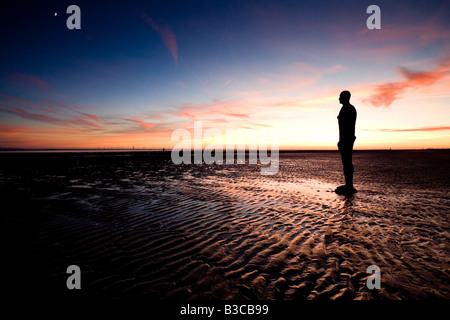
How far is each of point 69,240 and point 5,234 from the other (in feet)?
7.36

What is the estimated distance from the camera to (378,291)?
3494mm

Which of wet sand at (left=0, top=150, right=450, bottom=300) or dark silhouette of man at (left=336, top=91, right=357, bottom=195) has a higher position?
dark silhouette of man at (left=336, top=91, right=357, bottom=195)

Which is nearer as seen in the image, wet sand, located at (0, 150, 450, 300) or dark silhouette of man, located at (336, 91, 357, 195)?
wet sand, located at (0, 150, 450, 300)

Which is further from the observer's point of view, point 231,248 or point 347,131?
point 347,131

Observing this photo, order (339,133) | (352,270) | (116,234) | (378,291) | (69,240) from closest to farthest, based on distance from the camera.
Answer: (378,291) → (352,270) → (69,240) → (116,234) → (339,133)

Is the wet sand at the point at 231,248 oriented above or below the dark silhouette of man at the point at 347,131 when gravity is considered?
below

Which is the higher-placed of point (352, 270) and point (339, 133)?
point (339, 133)

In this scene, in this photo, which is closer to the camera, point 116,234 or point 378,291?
point 378,291

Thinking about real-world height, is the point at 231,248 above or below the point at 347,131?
below

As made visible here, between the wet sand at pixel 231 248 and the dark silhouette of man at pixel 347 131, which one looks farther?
the dark silhouette of man at pixel 347 131
